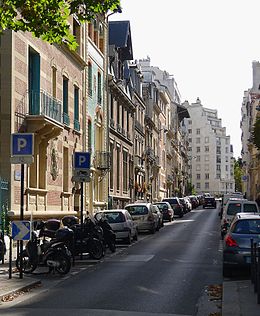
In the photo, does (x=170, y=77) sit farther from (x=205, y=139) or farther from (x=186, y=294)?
(x=186, y=294)

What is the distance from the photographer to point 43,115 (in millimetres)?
23469

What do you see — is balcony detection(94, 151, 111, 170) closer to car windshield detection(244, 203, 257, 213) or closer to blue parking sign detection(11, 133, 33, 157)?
car windshield detection(244, 203, 257, 213)

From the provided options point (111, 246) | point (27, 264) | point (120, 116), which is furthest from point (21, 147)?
point (120, 116)

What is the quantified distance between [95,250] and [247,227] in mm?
5537

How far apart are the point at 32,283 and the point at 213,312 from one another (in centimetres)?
462

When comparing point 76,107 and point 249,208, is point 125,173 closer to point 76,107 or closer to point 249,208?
point 76,107

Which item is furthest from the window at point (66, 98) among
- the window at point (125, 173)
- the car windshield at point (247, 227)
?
the window at point (125, 173)

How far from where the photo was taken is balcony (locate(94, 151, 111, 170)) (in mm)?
38219

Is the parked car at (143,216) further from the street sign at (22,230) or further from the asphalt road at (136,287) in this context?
the street sign at (22,230)

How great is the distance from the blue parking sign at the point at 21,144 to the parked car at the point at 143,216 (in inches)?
673

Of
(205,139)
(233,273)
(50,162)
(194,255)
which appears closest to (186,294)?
(233,273)

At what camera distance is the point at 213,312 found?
33.4ft

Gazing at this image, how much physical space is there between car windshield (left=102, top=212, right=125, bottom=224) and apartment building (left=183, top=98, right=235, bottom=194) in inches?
5333

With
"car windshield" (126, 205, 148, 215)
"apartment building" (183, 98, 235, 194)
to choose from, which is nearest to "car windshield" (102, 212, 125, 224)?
"car windshield" (126, 205, 148, 215)
